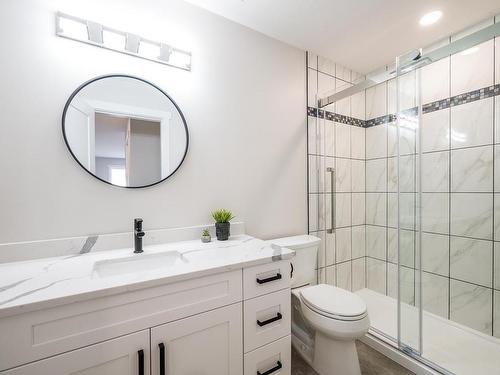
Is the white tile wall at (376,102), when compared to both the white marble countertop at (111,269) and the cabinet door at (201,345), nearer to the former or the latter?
the white marble countertop at (111,269)

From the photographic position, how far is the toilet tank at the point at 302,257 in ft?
5.52

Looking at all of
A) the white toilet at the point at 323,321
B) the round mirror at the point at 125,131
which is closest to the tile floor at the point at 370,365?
the white toilet at the point at 323,321

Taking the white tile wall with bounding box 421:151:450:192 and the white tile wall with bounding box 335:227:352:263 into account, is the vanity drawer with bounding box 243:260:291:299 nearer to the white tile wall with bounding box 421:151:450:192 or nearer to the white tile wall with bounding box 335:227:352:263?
the white tile wall with bounding box 335:227:352:263

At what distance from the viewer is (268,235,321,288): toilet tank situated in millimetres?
1683

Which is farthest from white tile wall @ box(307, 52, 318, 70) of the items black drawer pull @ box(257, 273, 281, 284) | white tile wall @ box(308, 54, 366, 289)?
black drawer pull @ box(257, 273, 281, 284)

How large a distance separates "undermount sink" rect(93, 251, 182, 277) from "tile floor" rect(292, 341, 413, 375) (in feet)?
3.67

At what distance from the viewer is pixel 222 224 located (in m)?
1.46

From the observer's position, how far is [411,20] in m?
1.65

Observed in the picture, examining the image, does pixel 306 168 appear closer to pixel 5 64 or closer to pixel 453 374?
pixel 453 374

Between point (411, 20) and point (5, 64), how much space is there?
96.4 inches

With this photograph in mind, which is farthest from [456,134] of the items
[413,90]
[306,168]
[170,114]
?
[170,114]

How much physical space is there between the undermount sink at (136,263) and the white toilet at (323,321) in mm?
792

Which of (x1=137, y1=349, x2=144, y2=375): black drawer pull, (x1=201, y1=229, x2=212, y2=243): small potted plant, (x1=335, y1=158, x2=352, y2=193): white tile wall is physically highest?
(x1=335, y1=158, x2=352, y2=193): white tile wall

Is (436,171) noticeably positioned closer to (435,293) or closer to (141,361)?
(435,293)
